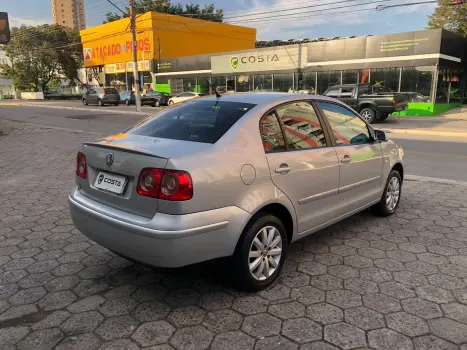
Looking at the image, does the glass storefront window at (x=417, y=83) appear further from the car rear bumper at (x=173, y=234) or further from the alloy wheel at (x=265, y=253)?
the car rear bumper at (x=173, y=234)

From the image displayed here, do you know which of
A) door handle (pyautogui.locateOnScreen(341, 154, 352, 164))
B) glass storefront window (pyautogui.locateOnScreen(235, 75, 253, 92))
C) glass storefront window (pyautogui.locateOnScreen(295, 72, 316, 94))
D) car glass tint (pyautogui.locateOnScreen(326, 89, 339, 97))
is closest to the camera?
door handle (pyautogui.locateOnScreen(341, 154, 352, 164))

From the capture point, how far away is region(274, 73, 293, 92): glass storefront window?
28.8m

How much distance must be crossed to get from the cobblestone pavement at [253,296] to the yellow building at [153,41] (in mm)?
41476

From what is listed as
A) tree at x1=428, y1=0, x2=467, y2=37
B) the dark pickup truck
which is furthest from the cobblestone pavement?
tree at x1=428, y1=0, x2=467, y2=37

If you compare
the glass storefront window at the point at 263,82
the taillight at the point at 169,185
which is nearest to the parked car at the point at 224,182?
the taillight at the point at 169,185

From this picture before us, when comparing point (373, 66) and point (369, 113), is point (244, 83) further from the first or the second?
point (369, 113)

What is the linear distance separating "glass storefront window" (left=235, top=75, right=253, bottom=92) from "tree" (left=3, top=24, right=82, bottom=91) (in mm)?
35466

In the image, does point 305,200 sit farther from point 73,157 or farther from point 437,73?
point 437,73

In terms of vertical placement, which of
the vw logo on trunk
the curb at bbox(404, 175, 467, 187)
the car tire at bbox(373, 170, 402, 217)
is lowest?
the curb at bbox(404, 175, 467, 187)

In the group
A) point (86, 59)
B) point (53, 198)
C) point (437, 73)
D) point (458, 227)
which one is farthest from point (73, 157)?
point (86, 59)

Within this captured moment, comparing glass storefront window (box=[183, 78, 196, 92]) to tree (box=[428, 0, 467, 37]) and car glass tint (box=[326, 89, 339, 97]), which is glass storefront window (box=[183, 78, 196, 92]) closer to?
car glass tint (box=[326, 89, 339, 97])

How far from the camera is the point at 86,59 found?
179ft

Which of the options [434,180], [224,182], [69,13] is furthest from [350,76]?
[69,13]

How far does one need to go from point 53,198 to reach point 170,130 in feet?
10.4
